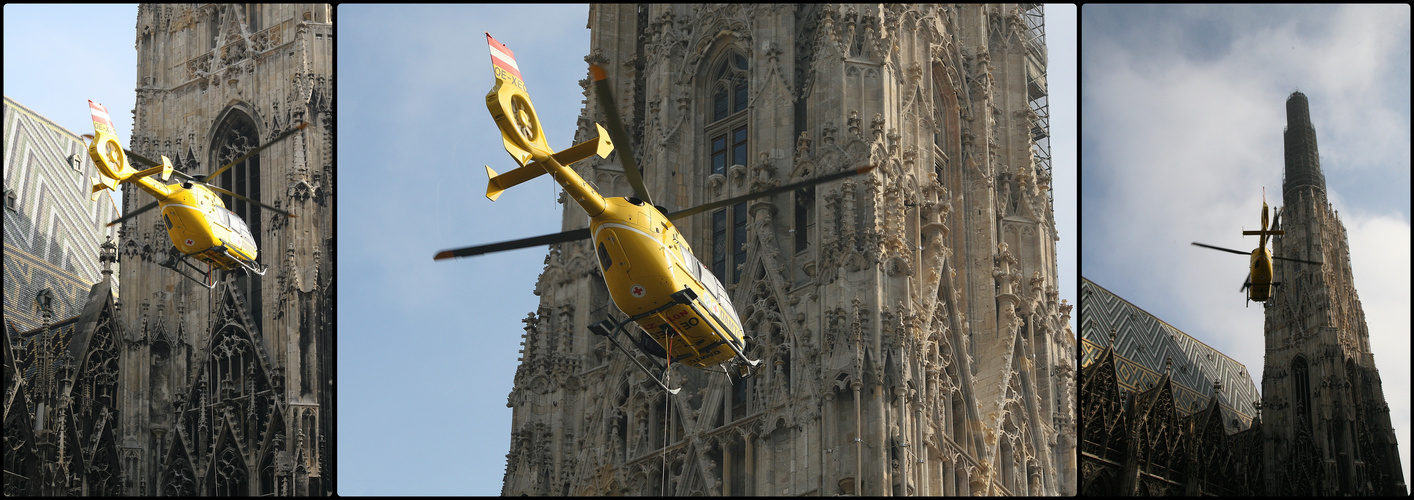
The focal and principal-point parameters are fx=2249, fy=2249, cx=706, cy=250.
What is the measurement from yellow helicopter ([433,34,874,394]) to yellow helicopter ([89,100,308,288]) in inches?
603

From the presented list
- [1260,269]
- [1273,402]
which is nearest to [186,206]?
[1260,269]

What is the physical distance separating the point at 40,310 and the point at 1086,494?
110ft

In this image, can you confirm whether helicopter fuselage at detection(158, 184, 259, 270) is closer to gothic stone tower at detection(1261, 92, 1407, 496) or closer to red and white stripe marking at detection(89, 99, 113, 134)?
red and white stripe marking at detection(89, 99, 113, 134)

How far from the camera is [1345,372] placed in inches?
2618

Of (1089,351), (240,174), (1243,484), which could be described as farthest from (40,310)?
(1243,484)

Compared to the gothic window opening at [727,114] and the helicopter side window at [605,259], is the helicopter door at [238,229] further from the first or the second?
the helicopter side window at [605,259]

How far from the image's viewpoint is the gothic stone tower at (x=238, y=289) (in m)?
59.2

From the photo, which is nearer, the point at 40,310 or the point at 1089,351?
the point at 1089,351

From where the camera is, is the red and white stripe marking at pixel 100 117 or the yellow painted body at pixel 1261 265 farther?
the red and white stripe marking at pixel 100 117

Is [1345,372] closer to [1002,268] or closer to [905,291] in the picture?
[1002,268]

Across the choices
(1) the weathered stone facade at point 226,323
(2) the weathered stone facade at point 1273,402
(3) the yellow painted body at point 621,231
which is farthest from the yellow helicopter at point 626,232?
(1) the weathered stone facade at point 226,323

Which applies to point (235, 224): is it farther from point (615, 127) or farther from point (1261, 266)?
point (1261, 266)

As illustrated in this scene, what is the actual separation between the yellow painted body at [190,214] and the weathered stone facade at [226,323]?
4.99 metres

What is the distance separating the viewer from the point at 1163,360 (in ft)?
219
